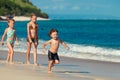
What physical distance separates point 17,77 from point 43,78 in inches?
23.4

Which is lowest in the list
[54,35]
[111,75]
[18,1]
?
[111,75]

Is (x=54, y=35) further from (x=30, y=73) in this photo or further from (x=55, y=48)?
(x=30, y=73)

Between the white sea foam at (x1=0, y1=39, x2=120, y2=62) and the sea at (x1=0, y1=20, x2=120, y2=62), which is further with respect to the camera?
the sea at (x1=0, y1=20, x2=120, y2=62)

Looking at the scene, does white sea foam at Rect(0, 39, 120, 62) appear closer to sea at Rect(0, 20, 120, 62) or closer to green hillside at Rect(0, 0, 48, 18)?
sea at Rect(0, 20, 120, 62)

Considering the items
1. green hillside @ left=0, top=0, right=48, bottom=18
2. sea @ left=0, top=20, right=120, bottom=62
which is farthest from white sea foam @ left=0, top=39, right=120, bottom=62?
green hillside @ left=0, top=0, right=48, bottom=18

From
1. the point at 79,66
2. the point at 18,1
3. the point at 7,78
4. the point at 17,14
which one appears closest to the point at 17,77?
the point at 7,78

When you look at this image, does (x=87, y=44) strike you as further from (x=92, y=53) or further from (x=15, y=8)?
(x=15, y=8)

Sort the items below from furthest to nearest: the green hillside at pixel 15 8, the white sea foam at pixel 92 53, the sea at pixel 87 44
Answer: the green hillside at pixel 15 8 < the sea at pixel 87 44 < the white sea foam at pixel 92 53

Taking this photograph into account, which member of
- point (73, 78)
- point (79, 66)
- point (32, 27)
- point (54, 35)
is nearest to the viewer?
point (73, 78)

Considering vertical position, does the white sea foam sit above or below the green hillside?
below

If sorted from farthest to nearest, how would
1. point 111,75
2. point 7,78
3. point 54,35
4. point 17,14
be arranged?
point 17,14 < point 111,75 < point 54,35 < point 7,78

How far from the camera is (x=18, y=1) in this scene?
159000 millimetres

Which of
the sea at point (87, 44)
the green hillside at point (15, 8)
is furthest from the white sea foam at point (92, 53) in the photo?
the green hillside at point (15, 8)

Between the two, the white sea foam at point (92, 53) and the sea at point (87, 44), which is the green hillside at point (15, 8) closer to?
the sea at point (87, 44)
